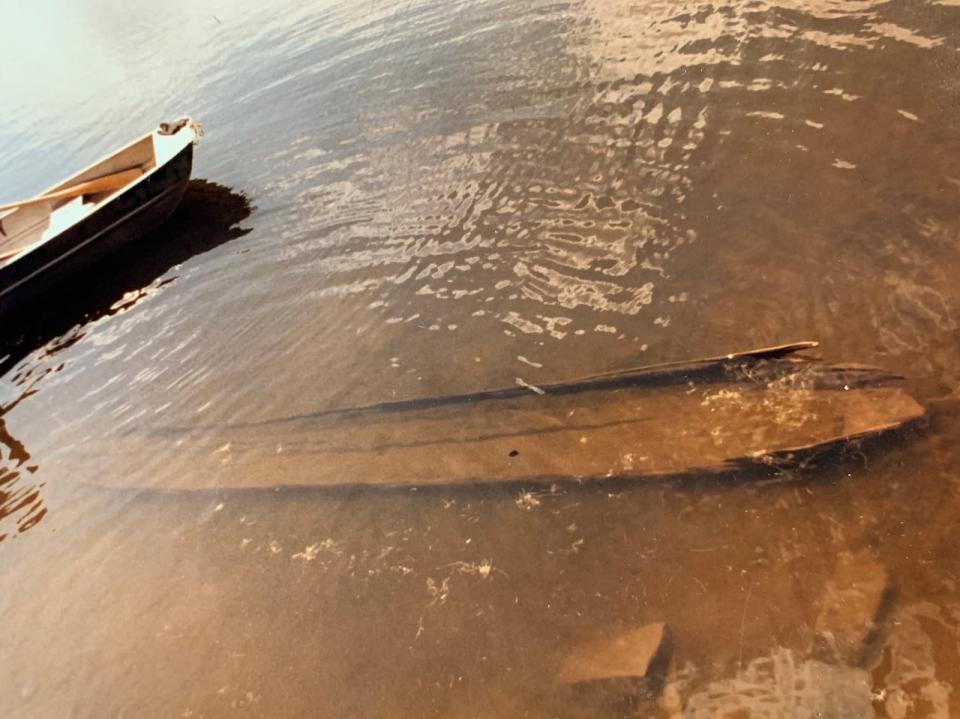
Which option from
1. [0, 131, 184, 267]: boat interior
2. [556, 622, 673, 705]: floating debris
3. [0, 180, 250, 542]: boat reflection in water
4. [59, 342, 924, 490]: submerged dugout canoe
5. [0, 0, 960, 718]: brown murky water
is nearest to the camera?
[556, 622, 673, 705]: floating debris

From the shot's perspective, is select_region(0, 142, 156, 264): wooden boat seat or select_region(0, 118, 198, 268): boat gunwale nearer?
select_region(0, 118, 198, 268): boat gunwale

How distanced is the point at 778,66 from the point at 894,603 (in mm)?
6336

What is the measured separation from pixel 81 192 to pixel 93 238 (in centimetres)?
112

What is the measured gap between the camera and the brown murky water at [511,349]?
381cm

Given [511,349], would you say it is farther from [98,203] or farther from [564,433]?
[98,203]

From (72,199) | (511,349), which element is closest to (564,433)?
(511,349)

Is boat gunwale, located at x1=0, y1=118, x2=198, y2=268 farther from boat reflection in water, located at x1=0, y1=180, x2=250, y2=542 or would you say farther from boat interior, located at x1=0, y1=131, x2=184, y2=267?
boat reflection in water, located at x1=0, y1=180, x2=250, y2=542

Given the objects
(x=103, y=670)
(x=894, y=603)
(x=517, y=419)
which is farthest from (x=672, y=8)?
(x=103, y=670)

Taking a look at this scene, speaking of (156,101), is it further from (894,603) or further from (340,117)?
(894,603)

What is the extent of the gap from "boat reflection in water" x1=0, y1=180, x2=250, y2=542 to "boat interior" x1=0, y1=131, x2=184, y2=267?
2.35ft

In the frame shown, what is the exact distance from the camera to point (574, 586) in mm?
4055

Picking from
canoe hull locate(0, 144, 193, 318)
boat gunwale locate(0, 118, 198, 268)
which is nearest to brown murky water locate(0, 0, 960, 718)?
canoe hull locate(0, 144, 193, 318)

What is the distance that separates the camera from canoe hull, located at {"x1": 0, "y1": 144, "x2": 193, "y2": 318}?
25.5 ft

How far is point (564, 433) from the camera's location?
4781mm
